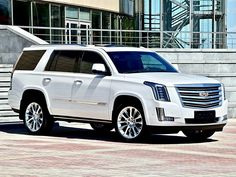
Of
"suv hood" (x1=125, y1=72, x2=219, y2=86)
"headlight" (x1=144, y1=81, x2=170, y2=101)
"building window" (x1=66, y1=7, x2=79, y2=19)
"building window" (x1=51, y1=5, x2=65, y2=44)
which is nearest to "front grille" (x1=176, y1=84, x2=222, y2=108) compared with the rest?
"suv hood" (x1=125, y1=72, x2=219, y2=86)

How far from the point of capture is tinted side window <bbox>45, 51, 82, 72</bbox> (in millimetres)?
15383

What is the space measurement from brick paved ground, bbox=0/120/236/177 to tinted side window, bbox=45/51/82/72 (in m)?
1.47

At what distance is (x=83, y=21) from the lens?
3866cm

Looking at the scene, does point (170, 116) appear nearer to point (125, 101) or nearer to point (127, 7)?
point (125, 101)

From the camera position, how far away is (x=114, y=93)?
14242 mm

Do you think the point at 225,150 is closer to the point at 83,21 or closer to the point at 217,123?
the point at 217,123

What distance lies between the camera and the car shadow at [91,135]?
14.3m

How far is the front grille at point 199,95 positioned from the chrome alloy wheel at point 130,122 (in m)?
0.91

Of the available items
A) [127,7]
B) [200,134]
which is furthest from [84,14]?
[200,134]

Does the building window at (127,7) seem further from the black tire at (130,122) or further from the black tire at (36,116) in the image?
the black tire at (130,122)

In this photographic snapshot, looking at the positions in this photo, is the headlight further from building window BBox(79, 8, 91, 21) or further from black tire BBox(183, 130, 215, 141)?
building window BBox(79, 8, 91, 21)

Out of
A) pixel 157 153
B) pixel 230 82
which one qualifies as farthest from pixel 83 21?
pixel 157 153

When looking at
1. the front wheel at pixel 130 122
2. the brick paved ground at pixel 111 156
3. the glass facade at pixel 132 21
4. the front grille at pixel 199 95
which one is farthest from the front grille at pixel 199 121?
the glass facade at pixel 132 21

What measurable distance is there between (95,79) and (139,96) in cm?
133
